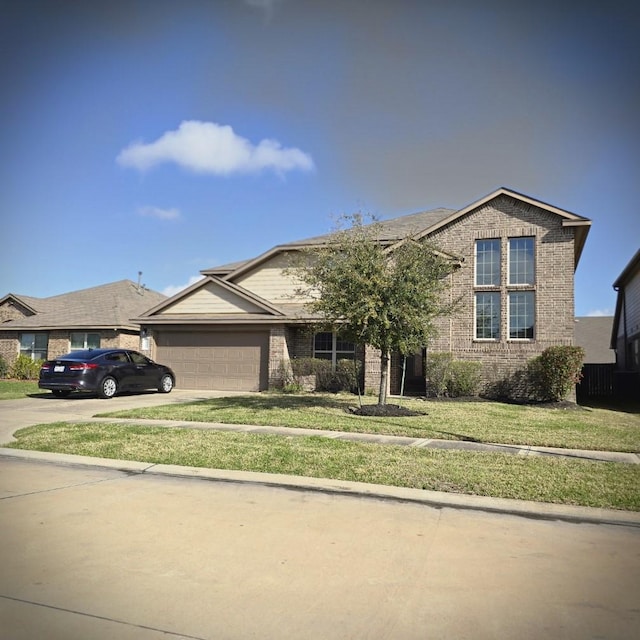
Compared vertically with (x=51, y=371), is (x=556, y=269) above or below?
above

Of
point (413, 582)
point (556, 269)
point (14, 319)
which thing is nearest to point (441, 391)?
point (556, 269)

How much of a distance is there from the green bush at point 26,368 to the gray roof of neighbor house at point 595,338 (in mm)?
34625

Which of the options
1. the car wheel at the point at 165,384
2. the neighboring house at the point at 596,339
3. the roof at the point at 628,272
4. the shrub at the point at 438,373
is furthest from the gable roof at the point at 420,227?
the neighboring house at the point at 596,339

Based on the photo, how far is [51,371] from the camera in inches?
682

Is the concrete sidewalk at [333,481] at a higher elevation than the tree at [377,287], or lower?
lower

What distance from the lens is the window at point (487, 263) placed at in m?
18.9

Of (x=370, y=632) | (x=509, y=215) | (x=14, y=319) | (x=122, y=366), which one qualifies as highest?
(x=509, y=215)

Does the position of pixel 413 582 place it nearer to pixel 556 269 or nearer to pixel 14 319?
pixel 556 269

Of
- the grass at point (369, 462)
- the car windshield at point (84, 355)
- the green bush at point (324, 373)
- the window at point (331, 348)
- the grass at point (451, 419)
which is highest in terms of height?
the window at point (331, 348)

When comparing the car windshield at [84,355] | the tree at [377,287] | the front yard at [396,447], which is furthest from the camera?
the car windshield at [84,355]

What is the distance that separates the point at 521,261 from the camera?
18.7 metres

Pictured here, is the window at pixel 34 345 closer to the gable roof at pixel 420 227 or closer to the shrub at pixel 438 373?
the gable roof at pixel 420 227

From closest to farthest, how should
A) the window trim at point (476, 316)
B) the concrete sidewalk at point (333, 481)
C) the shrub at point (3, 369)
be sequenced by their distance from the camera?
the concrete sidewalk at point (333, 481)
the window trim at point (476, 316)
the shrub at point (3, 369)

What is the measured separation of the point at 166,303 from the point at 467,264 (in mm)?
11229
